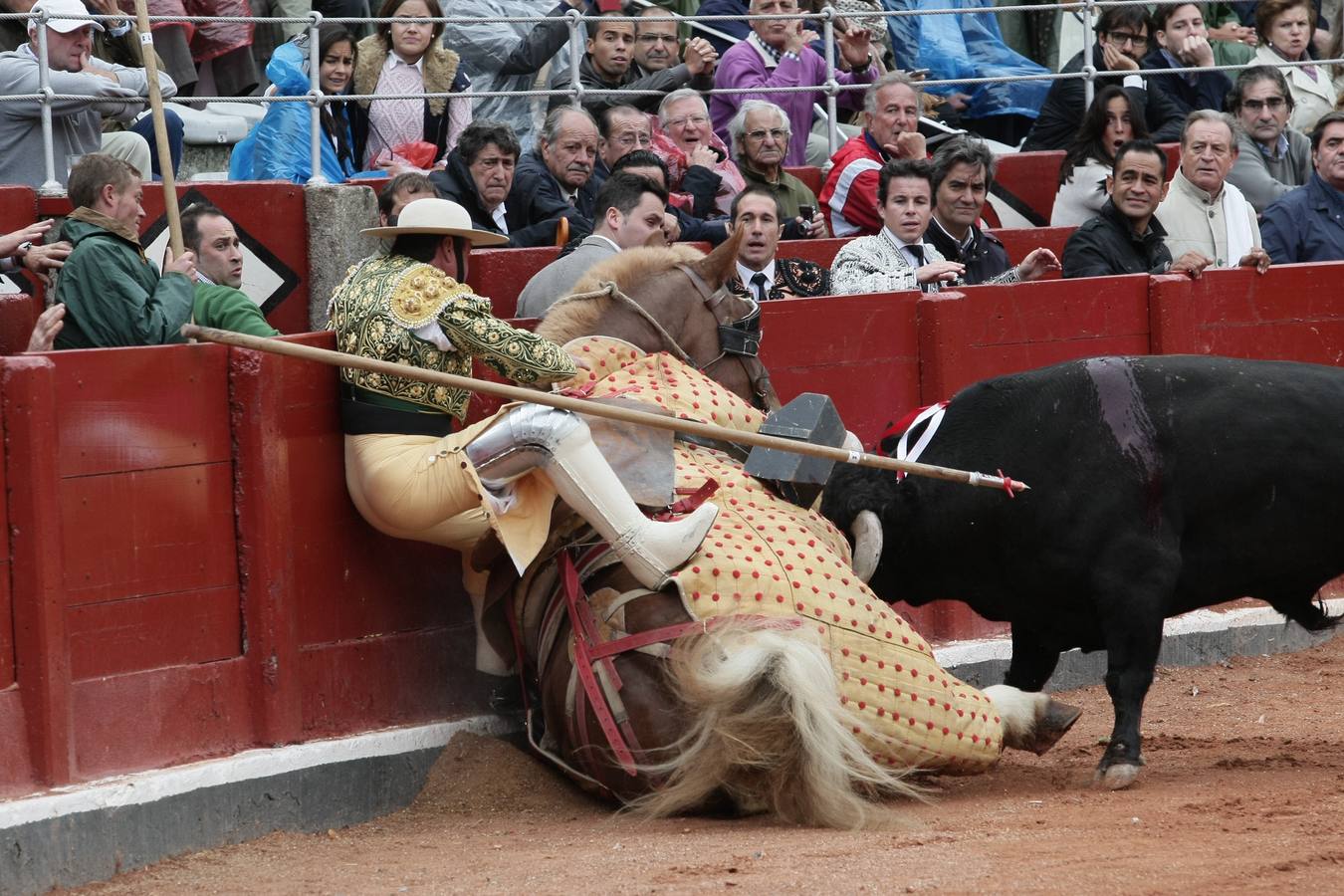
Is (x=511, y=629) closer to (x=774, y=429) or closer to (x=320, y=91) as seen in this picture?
(x=774, y=429)

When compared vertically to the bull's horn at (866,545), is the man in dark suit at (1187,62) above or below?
above

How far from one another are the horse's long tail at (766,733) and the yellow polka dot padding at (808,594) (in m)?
0.11

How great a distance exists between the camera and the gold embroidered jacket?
5355 millimetres

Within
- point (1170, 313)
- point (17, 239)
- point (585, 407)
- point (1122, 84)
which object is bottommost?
point (1170, 313)

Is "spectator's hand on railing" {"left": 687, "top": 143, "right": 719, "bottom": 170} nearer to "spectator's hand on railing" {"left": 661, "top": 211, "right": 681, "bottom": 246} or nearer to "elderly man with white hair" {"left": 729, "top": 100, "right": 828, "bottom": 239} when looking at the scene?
"elderly man with white hair" {"left": 729, "top": 100, "right": 828, "bottom": 239}

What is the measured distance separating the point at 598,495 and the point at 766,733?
29.7 inches

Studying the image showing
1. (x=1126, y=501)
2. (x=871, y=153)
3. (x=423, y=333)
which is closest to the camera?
(x=423, y=333)

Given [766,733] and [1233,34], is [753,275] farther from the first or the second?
[1233,34]

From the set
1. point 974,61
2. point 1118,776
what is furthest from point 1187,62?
point 1118,776

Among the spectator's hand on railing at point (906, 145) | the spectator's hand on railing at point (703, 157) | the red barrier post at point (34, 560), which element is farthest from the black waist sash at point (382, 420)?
the spectator's hand on railing at point (906, 145)

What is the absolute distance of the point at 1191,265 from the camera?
7910 mm

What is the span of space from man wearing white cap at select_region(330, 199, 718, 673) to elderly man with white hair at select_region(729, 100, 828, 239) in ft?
10.6

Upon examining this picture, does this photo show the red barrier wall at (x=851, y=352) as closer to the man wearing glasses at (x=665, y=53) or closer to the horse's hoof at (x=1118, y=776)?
the horse's hoof at (x=1118, y=776)

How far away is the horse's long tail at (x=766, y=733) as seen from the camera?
5.13m
